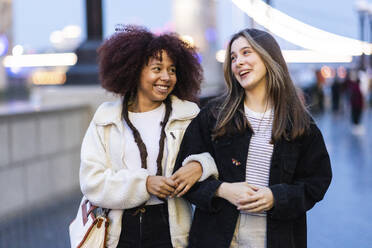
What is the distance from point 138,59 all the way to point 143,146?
44cm

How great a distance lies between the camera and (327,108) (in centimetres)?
2552

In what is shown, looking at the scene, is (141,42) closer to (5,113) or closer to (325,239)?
(325,239)

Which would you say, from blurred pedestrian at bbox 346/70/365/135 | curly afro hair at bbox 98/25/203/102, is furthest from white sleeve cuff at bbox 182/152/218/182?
blurred pedestrian at bbox 346/70/365/135

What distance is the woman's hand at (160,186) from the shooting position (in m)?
2.23

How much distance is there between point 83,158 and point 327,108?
79.6 feet

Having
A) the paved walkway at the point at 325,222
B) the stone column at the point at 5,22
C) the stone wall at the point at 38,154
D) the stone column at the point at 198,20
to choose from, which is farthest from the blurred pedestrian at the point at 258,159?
the stone column at the point at 5,22

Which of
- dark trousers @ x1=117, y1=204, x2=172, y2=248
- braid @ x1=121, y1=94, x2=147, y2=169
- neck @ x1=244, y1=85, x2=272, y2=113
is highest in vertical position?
neck @ x1=244, y1=85, x2=272, y2=113

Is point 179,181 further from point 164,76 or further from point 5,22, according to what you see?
point 5,22

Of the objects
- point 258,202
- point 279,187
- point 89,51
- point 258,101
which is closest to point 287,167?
point 279,187

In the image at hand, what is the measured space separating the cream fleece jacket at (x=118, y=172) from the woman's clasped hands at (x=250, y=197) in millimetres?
155

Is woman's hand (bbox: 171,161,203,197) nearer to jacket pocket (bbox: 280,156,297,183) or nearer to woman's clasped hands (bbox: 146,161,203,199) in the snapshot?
woman's clasped hands (bbox: 146,161,203,199)

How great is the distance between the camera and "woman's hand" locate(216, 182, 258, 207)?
2.06 meters

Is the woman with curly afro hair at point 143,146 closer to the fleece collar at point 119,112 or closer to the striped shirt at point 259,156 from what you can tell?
the fleece collar at point 119,112

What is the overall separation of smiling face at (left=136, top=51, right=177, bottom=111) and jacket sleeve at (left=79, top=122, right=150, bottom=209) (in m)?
0.34
